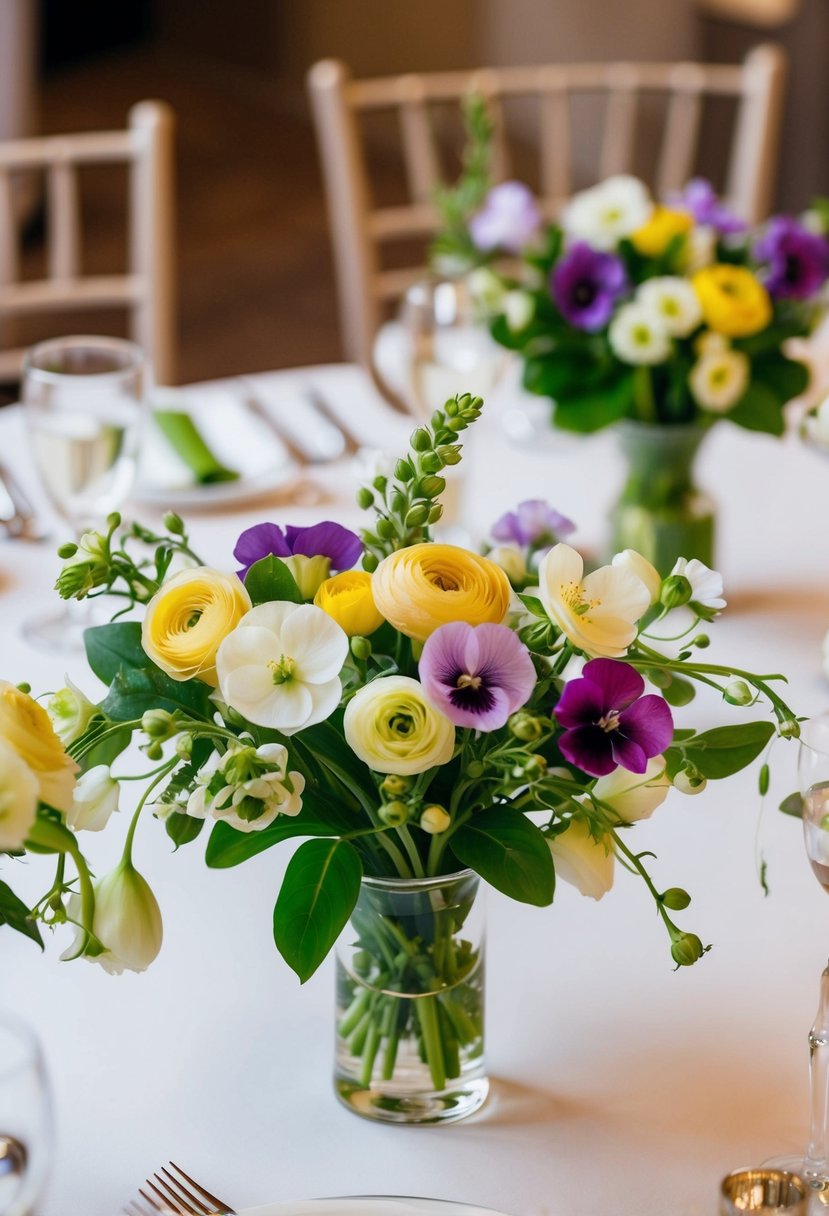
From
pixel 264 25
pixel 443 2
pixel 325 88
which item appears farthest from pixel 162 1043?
pixel 264 25

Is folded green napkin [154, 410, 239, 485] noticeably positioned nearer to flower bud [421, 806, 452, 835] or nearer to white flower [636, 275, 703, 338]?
white flower [636, 275, 703, 338]

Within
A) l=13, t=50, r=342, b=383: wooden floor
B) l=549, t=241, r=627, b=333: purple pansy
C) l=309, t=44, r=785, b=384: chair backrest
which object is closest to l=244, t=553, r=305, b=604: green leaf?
l=549, t=241, r=627, b=333: purple pansy

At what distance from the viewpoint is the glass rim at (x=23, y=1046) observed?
1.74ft

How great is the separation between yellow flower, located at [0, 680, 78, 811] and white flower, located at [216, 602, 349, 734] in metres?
0.08

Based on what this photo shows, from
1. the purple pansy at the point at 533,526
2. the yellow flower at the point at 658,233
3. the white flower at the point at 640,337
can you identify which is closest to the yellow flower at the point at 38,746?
the purple pansy at the point at 533,526


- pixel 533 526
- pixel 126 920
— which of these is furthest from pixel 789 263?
pixel 126 920

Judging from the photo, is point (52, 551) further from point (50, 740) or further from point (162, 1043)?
point (50, 740)

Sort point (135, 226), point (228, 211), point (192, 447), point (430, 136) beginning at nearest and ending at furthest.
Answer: point (192, 447)
point (135, 226)
point (430, 136)
point (228, 211)

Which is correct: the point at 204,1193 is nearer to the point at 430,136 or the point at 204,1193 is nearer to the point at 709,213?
the point at 709,213

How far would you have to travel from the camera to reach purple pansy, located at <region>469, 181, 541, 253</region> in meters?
1.73

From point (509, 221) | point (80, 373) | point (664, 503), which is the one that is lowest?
point (664, 503)

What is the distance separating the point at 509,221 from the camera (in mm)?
1730

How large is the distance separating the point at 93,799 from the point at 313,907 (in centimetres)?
11

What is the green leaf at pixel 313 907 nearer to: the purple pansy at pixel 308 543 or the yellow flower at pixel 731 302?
the purple pansy at pixel 308 543
